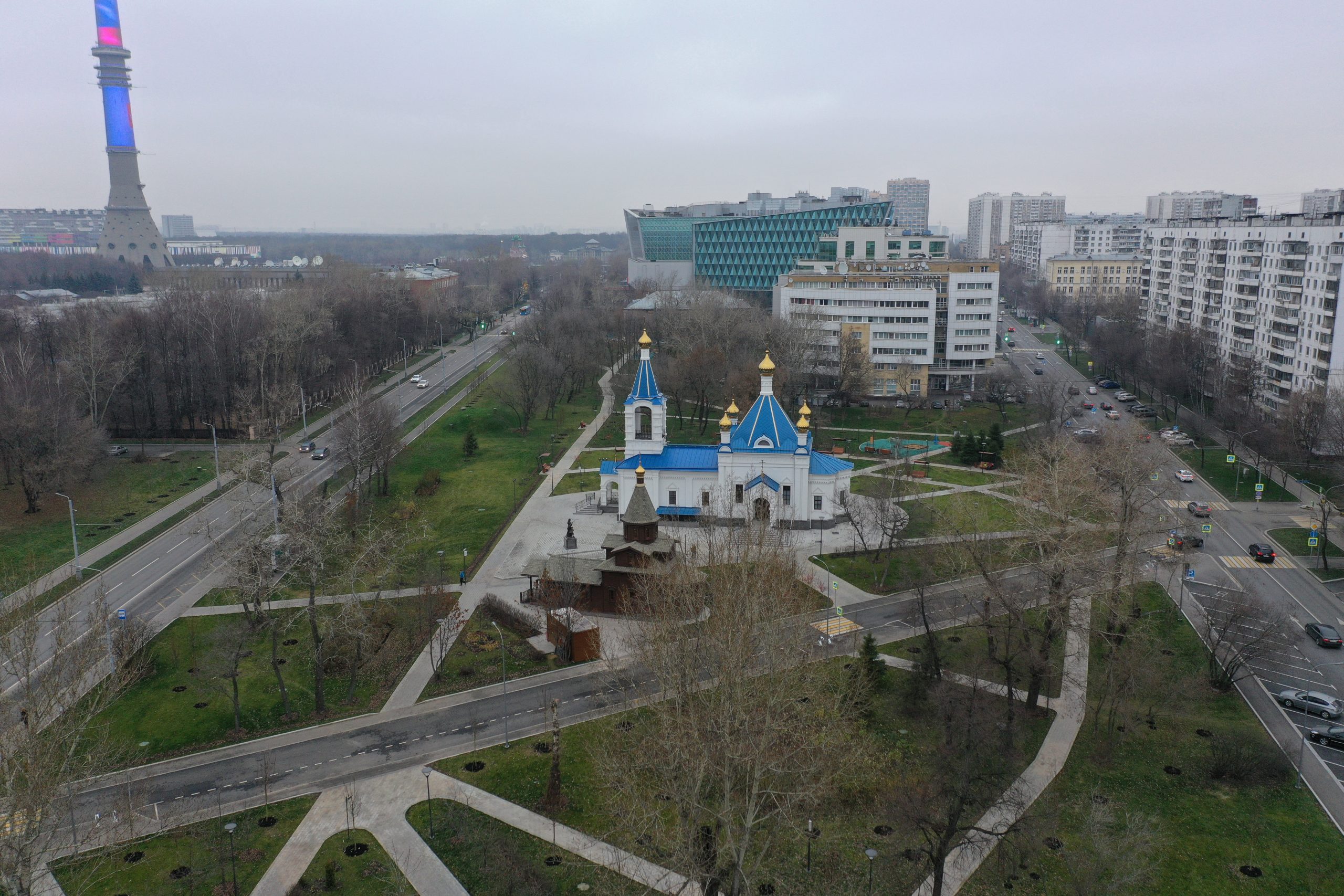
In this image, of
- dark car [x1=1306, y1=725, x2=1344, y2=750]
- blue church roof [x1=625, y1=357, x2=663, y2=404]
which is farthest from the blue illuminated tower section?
dark car [x1=1306, y1=725, x2=1344, y2=750]

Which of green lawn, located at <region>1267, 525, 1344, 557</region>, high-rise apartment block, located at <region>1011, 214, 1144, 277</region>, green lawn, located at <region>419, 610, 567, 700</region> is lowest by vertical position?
green lawn, located at <region>419, 610, 567, 700</region>

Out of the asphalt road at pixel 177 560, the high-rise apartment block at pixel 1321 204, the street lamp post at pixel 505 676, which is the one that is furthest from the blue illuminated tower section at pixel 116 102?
the high-rise apartment block at pixel 1321 204

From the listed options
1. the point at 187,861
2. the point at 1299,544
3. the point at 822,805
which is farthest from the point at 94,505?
the point at 1299,544

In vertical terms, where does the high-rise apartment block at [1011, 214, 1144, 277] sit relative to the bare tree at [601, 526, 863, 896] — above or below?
above

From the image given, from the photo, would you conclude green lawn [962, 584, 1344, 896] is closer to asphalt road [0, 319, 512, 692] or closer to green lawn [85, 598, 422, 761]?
green lawn [85, 598, 422, 761]

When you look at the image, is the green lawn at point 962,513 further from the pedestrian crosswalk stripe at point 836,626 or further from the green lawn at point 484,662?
the green lawn at point 484,662

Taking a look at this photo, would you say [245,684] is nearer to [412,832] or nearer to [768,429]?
[412,832]
